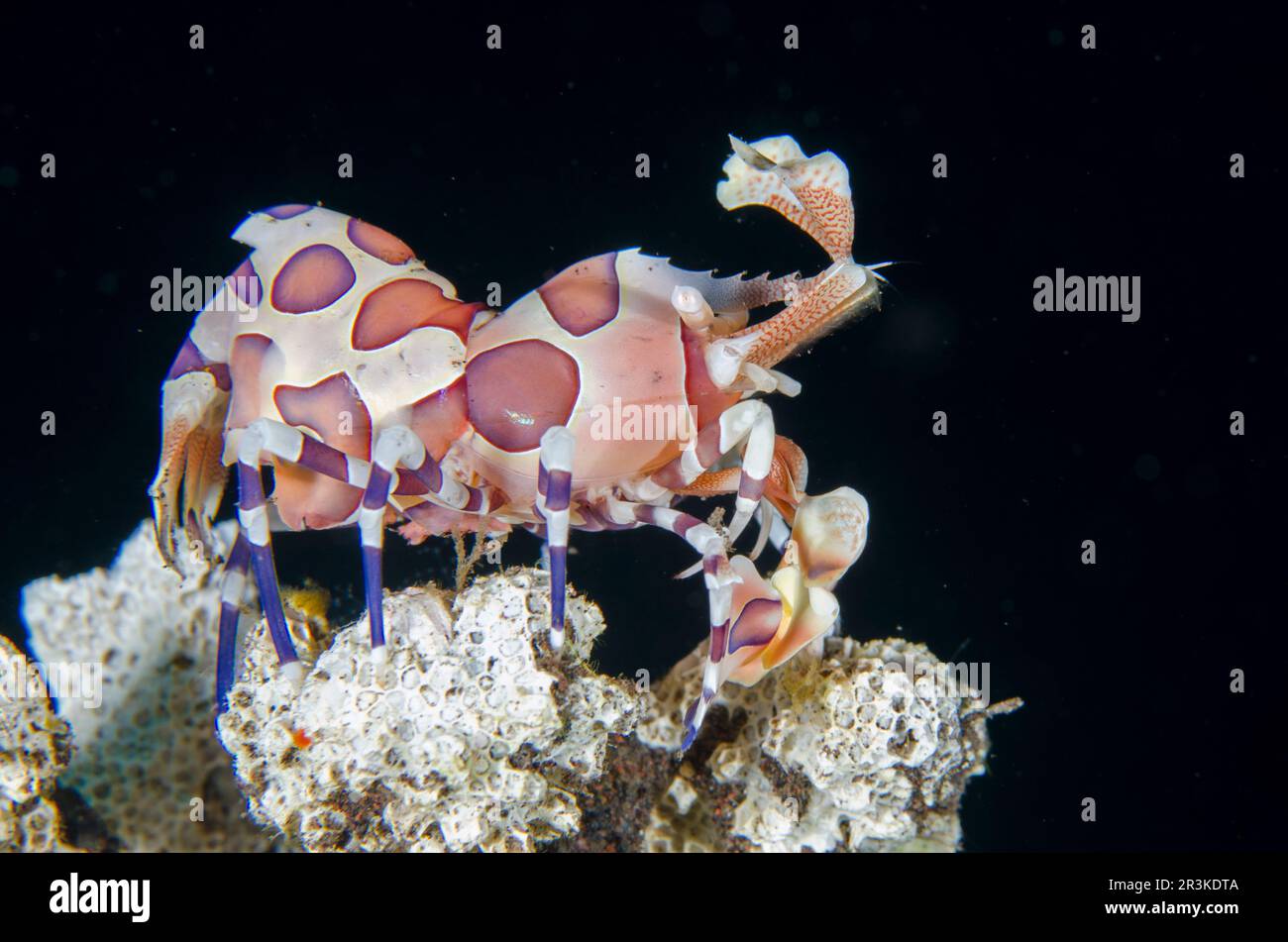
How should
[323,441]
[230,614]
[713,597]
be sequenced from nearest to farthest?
[713,597] < [323,441] < [230,614]

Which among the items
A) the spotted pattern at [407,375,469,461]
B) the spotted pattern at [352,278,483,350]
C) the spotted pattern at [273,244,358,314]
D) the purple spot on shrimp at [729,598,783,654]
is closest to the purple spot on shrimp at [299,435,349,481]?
the spotted pattern at [407,375,469,461]

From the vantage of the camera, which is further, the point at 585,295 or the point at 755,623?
the point at 585,295

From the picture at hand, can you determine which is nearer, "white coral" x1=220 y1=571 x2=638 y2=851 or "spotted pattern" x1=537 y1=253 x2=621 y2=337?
"white coral" x1=220 y1=571 x2=638 y2=851

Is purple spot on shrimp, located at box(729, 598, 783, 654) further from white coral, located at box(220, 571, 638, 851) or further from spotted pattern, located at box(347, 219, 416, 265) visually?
spotted pattern, located at box(347, 219, 416, 265)

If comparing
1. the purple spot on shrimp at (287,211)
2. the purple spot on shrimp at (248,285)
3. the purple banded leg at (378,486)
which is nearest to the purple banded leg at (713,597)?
the purple banded leg at (378,486)

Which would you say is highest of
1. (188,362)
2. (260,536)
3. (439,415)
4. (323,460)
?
(188,362)

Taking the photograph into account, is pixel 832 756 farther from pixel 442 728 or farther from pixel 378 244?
pixel 378 244

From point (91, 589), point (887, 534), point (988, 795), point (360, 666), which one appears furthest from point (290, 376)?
point (988, 795)

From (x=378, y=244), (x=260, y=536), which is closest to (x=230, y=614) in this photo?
(x=260, y=536)
